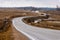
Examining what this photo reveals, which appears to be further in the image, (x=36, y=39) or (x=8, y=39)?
(x=8, y=39)

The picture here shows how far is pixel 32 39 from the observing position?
751 inches

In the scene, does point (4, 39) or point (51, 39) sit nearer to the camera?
point (51, 39)

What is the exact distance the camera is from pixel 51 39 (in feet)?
63.2

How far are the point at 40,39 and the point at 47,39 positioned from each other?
77 centimetres

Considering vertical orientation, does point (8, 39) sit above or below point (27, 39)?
below

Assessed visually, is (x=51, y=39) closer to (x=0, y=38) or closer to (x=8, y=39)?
(x=8, y=39)

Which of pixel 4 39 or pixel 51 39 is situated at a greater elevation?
pixel 51 39

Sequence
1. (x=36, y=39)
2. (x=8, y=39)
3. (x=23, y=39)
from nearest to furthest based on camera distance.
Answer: (x=36, y=39) → (x=23, y=39) → (x=8, y=39)

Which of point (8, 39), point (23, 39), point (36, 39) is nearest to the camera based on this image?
point (36, 39)

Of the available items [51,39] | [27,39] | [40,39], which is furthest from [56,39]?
[27,39]

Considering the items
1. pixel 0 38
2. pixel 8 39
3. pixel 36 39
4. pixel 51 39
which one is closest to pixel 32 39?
pixel 36 39

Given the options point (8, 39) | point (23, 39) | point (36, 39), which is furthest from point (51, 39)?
point (8, 39)

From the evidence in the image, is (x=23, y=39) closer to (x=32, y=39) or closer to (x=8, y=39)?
(x=32, y=39)

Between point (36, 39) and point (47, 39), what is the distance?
122cm
